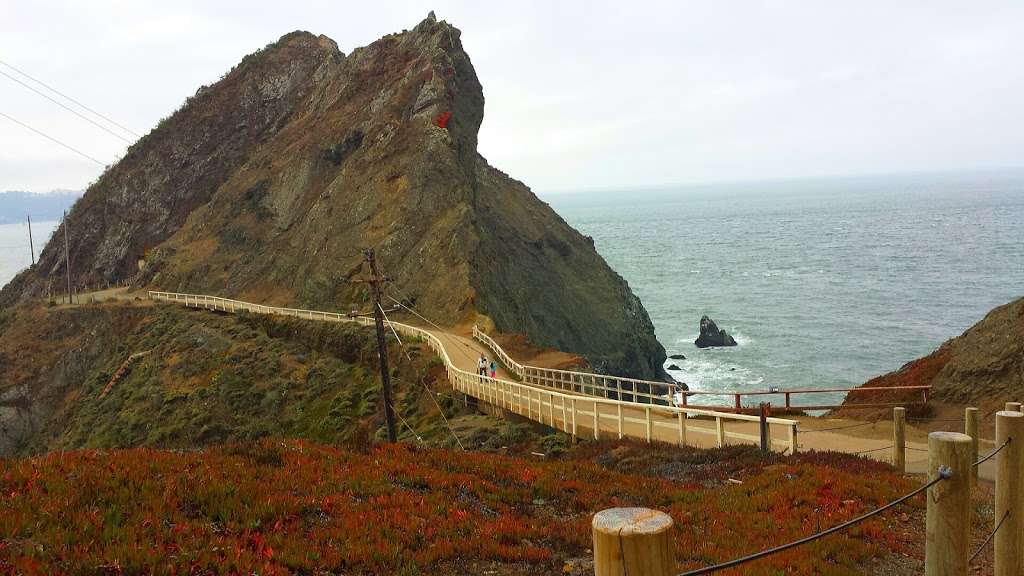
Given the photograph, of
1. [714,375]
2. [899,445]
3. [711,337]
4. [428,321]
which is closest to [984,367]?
[899,445]

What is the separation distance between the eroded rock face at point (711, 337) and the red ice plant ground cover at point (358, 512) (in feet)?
202

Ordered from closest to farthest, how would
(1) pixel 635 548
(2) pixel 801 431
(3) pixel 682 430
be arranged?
(1) pixel 635 548 < (3) pixel 682 430 < (2) pixel 801 431

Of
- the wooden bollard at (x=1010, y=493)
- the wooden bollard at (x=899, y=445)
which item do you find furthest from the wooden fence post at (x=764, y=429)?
the wooden bollard at (x=1010, y=493)

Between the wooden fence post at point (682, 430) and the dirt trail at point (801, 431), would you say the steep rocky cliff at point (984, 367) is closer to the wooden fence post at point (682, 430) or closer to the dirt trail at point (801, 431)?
the dirt trail at point (801, 431)

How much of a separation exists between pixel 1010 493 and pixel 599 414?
46.0 ft

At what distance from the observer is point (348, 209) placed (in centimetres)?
5906

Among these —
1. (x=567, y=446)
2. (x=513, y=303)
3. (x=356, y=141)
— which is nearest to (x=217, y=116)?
(x=356, y=141)

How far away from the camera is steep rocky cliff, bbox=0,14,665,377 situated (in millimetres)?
52812

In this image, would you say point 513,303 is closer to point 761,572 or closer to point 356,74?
point 356,74

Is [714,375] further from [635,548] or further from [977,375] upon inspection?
[635,548]

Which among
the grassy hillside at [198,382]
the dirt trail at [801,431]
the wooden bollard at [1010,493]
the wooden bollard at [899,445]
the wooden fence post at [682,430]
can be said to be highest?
the wooden bollard at [1010,493]

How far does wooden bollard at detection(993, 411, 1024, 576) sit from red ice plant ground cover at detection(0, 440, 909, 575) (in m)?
2.29

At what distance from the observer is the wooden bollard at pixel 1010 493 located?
570 cm

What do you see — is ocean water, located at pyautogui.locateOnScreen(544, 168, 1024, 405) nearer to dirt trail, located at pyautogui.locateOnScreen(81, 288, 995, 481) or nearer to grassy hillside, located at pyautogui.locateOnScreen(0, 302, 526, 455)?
grassy hillside, located at pyautogui.locateOnScreen(0, 302, 526, 455)
